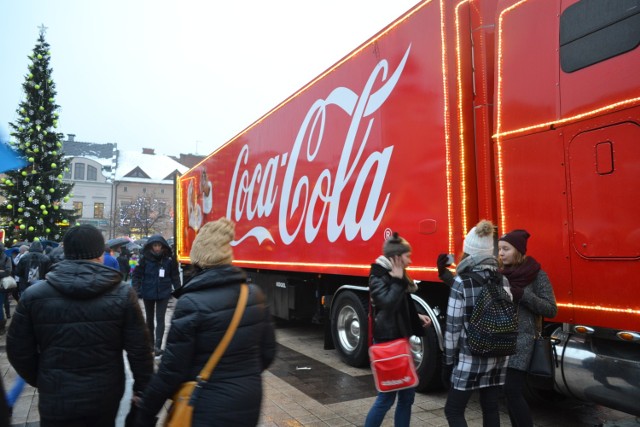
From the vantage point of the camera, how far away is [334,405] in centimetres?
478

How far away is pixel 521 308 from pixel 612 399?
2.45 feet

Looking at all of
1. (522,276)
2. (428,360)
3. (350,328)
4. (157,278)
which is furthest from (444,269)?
(157,278)

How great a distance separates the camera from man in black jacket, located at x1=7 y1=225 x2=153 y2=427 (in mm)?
2363

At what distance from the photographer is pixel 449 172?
434 cm

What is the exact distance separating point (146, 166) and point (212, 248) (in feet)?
202

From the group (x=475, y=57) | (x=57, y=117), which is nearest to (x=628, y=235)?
(x=475, y=57)

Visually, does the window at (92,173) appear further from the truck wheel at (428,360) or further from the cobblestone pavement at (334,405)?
the truck wheel at (428,360)

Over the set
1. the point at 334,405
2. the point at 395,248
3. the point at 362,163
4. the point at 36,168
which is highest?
the point at 36,168

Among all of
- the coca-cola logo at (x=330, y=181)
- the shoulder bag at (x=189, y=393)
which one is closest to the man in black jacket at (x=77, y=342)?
the shoulder bag at (x=189, y=393)

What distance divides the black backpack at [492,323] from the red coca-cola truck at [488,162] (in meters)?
0.72

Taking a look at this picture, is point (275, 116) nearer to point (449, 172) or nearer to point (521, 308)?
point (449, 172)

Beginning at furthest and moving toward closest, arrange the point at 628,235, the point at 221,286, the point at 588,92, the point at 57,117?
1. the point at 57,117
2. the point at 588,92
3. the point at 628,235
4. the point at 221,286

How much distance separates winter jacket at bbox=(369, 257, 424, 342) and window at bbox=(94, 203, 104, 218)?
2216 inches

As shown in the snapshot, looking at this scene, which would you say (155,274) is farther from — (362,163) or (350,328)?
(362,163)
